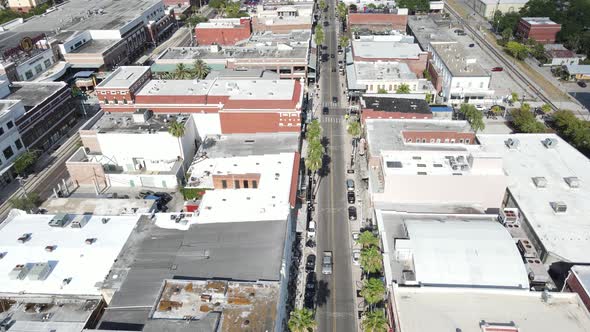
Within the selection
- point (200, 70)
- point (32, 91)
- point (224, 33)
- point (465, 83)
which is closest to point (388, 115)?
point (465, 83)

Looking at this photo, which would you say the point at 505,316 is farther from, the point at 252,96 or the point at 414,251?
the point at 252,96

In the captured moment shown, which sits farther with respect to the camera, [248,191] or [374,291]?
[248,191]

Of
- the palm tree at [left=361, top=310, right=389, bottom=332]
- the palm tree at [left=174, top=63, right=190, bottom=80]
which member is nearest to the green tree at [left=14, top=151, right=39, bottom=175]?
the palm tree at [left=174, top=63, right=190, bottom=80]

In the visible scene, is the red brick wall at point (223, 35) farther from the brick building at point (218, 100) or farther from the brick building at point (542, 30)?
the brick building at point (542, 30)

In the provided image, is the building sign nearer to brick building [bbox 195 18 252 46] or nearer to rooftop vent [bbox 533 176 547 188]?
brick building [bbox 195 18 252 46]

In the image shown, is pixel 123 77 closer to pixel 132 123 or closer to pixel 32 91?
pixel 132 123

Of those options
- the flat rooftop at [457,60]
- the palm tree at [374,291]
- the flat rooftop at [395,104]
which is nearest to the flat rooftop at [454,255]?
the palm tree at [374,291]

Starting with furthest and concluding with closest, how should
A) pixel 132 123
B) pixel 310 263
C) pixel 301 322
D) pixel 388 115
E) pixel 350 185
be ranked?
pixel 388 115, pixel 132 123, pixel 350 185, pixel 310 263, pixel 301 322
